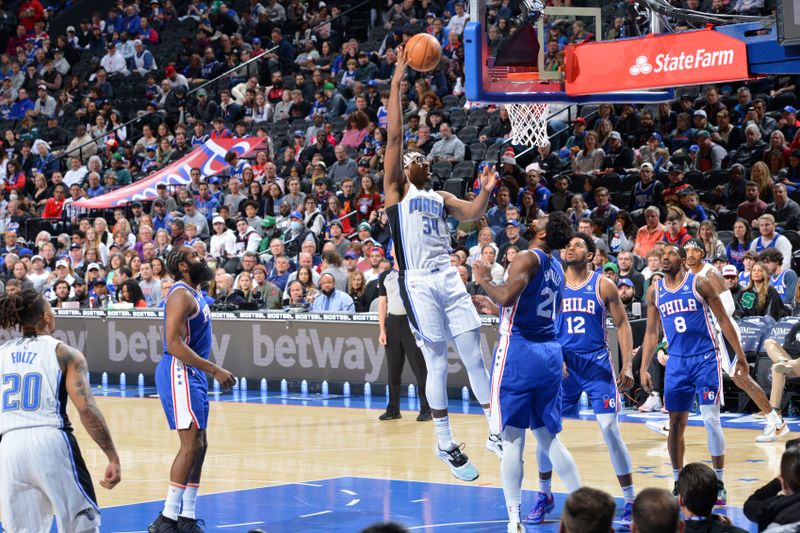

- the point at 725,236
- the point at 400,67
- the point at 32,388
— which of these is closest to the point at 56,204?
the point at 725,236

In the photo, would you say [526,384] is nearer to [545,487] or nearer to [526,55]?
[545,487]

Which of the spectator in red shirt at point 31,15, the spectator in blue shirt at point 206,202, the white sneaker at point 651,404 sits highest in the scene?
the spectator in red shirt at point 31,15

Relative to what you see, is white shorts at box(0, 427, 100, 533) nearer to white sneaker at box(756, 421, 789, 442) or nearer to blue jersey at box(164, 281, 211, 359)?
blue jersey at box(164, 281, 211, 359)

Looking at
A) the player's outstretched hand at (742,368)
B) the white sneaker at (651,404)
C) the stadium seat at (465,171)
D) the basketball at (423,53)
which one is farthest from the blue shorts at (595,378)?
the stadium seat at (465,171)

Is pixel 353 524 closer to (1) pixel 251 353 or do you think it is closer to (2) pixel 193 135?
Result: (1) pixel 251 353

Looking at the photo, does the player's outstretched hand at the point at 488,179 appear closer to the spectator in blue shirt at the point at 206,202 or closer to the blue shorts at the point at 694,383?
the blue shorts at the point at 694,383

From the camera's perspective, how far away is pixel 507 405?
25.2ft

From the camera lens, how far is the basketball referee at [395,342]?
13.7 metres

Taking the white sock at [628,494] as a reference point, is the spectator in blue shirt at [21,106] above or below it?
above

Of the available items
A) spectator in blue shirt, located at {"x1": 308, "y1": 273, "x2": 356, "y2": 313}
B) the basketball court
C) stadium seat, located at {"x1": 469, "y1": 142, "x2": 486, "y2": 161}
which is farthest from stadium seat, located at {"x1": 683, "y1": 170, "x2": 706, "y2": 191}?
spectator in blue shirt, located at {"x1": 308, "y1": 273, "x2": 356, "y2": 313}

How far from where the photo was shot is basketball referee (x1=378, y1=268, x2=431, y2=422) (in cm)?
1368

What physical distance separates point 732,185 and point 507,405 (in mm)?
9833

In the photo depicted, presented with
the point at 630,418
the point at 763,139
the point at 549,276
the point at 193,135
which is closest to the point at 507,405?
the point at 549,276

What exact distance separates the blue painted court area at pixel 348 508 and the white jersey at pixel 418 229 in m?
1.82
